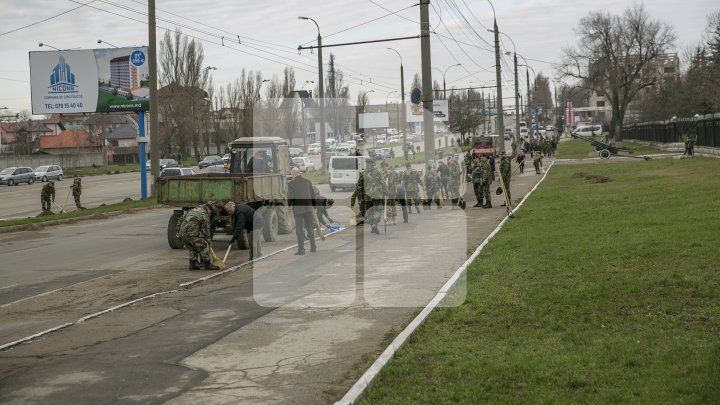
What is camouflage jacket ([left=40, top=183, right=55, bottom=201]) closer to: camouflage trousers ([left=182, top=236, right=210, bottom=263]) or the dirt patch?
camouflage trousers ([left=182, top=236, right=210, bottom=263])

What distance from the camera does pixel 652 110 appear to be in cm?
10056

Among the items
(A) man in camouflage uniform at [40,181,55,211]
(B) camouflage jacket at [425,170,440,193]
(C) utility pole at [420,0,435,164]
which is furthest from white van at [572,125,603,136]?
(A) man in camouflage uniform at [40,181,55,211]

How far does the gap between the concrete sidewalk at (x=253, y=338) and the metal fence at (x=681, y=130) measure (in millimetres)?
34099

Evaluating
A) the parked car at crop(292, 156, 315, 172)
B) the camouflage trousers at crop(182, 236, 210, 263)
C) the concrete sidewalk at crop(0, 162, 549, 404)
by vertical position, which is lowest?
the concrete sidewalk at crop(0, 162, 549, 404)

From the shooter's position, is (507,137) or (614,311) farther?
(507,137)

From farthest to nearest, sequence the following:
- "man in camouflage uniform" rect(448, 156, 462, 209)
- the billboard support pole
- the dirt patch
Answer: the billboard support pole, the dirt patch, "man in camouflage uniform" rect(448, 156, 462, 209)

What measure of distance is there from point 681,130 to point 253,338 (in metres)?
55.7

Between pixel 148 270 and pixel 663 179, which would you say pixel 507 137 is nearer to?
pixel 663 179

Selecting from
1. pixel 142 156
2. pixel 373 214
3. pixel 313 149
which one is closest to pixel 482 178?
pixel 373 214

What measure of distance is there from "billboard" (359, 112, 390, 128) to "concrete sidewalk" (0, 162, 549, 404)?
8130 cm

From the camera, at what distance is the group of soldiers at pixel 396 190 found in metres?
21.0

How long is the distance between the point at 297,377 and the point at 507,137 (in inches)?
4228

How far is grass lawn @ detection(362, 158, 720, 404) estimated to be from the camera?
22.0ft

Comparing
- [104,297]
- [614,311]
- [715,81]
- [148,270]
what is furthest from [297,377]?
[715,81]
